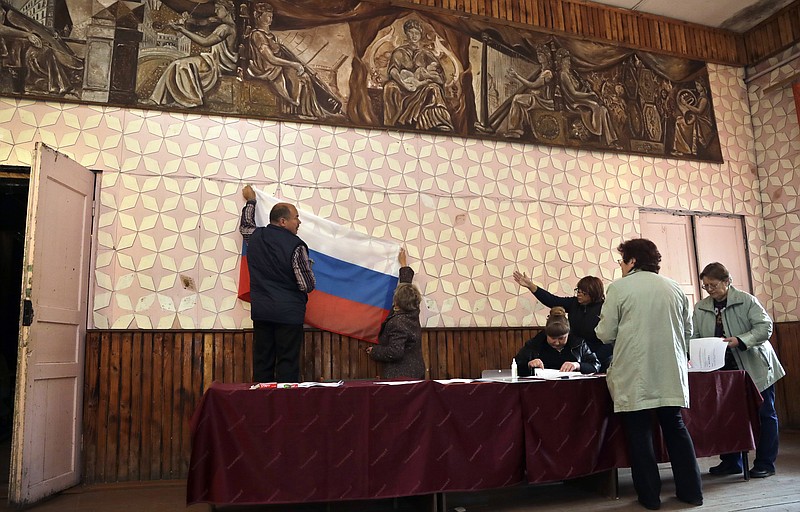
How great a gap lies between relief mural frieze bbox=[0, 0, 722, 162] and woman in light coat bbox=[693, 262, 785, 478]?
7.50 ft

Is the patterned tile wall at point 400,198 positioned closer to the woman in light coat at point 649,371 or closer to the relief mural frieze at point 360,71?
the relief mural frieze at point 360,71

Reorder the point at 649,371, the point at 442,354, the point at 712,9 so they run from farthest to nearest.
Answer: the point at 712,9
the point at 442,354
the point at 649,371

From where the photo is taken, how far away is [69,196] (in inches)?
161

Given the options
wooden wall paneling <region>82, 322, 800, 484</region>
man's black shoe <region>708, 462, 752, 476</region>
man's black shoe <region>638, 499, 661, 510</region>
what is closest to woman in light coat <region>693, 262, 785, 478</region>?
man's black shoe <region>708, 462, 752, 476</region>

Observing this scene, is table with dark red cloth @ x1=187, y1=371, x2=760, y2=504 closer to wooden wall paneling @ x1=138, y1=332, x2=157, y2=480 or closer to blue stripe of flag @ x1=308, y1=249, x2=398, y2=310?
Result: wooden wall paneling @ x1=138, y1=332, x2=157, y2=480

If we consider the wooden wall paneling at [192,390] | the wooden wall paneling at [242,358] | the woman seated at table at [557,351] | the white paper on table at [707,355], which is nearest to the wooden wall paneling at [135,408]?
the wooden wall paneling at [192,390]

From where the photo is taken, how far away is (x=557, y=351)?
3.98 metres

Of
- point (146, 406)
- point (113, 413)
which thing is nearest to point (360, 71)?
point (146, 406)

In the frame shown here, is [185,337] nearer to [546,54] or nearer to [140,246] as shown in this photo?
[140,246]

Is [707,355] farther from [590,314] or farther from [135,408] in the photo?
[135,408]

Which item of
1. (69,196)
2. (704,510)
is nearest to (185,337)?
(69,196)

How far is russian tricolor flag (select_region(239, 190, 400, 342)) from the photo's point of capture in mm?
4758

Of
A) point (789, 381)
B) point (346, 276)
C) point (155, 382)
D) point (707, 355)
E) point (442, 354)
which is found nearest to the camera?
point (707, 355)

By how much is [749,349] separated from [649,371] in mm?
1393
